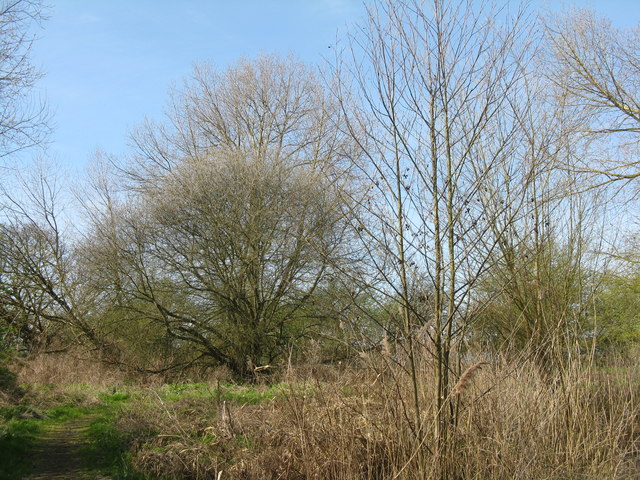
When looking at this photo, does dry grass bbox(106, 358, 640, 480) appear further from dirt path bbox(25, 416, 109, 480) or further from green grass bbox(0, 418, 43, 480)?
green grass bbox(0, 418, 43, 480)

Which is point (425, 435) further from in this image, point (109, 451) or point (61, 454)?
point (61, 454)

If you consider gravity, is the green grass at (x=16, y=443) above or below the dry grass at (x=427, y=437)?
below

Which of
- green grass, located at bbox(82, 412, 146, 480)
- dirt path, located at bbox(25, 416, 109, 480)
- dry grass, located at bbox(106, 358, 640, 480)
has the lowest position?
dirt path, located at bbox(25, 416, 109, 480)

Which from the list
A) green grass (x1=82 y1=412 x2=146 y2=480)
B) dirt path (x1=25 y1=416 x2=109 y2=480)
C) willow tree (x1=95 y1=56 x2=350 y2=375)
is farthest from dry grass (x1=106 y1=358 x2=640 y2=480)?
willow tree (x1=95 y1=56 x2=350 y2=375)

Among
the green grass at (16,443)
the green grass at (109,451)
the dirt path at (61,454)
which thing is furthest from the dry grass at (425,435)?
the green grass at (16,443)

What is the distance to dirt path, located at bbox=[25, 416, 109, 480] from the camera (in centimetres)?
535

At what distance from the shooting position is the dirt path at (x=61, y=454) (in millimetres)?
5352

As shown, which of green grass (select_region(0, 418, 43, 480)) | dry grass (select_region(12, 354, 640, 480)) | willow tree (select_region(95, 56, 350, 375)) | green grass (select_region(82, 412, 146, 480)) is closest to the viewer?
dry grass (select_region(12, 354, 640, 480))

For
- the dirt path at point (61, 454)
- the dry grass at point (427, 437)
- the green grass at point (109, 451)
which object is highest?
the dry grass at point (427, 437)

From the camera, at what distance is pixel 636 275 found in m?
12.2

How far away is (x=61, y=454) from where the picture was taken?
20.5 feet

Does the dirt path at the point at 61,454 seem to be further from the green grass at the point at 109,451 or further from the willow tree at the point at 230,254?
the willow tree at the point at 230,254

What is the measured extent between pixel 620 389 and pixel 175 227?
10.9 m

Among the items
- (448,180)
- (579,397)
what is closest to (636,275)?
(579,397)
